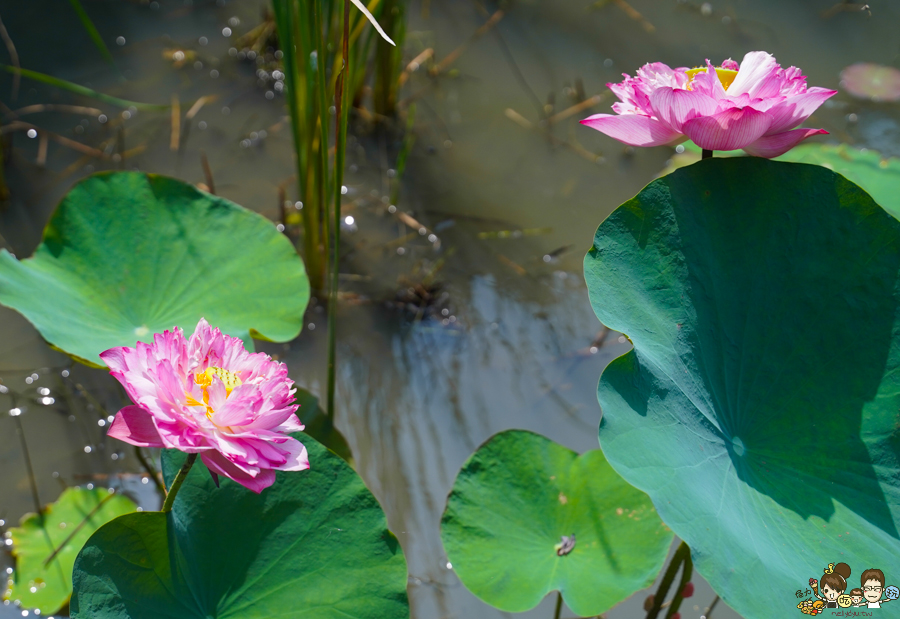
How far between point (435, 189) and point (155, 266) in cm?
101

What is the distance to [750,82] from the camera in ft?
2.77

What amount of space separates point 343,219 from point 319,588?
1.26 metres

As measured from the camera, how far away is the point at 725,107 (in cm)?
83

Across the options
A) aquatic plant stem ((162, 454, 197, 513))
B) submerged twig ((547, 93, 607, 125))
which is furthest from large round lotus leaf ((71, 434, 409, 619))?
submerged twig ((547, 93, 607, 125))

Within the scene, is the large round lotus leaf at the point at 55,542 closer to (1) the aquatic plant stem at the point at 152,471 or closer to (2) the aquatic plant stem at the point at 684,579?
(1) the aquatic plant stem at the point at 152,471

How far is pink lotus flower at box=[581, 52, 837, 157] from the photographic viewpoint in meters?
0.82

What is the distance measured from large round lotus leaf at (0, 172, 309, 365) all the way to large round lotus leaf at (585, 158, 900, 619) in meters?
0.66

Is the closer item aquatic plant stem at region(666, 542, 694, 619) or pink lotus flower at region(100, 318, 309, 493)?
pink lotus flower at region(100, 318, 309, 493)

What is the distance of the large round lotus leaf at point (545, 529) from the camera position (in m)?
1.08

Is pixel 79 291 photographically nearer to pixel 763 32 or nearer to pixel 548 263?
pixel 548 263

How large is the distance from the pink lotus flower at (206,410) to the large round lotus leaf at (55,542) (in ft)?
2.30

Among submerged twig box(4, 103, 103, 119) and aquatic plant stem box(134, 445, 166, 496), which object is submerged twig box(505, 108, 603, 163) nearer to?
submerged twig box(4, 103, 103, 119)

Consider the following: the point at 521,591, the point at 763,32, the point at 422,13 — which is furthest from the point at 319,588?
the point at 763,32

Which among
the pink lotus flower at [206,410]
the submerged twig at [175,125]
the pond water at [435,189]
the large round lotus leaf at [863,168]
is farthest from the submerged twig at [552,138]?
the pink lotus flower at [206,410]
